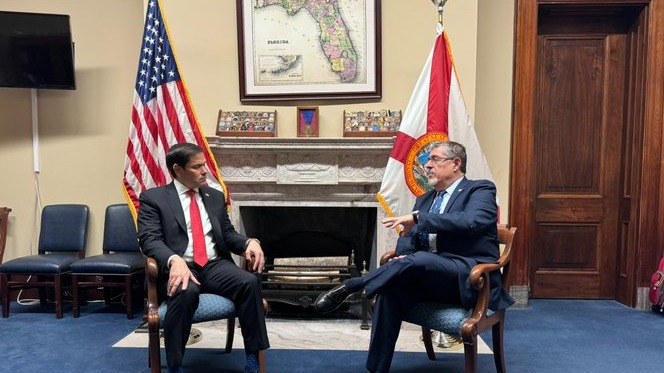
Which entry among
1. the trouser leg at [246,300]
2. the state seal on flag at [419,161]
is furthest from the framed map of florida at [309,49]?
the trouser leg at [246,300]

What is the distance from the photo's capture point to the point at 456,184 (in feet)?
7.95

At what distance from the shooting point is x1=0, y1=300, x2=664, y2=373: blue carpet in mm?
2606

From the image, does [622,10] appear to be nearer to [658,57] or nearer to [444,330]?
[658,57]

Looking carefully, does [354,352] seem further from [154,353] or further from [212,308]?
[154,353]

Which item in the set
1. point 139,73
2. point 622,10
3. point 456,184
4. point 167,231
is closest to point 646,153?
point 622,10

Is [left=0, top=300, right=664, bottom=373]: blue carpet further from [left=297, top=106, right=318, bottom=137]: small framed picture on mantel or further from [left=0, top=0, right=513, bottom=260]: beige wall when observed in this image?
[left=297, top=106, right=318, bottom=137]: small framed picture on mantel

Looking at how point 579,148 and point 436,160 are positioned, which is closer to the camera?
point 436,160

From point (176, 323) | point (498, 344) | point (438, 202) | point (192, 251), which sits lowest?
point (498, 344)

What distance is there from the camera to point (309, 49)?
3371mm

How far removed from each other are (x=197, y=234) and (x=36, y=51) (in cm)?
238

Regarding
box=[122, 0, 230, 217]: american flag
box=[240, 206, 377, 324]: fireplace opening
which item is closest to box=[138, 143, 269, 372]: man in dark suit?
box=[122, 0, 230, 217]: american flag

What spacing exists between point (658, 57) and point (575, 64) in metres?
0.58

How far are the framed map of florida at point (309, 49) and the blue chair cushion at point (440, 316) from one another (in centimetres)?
168

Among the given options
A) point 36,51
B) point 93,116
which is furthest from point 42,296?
point 36,51
